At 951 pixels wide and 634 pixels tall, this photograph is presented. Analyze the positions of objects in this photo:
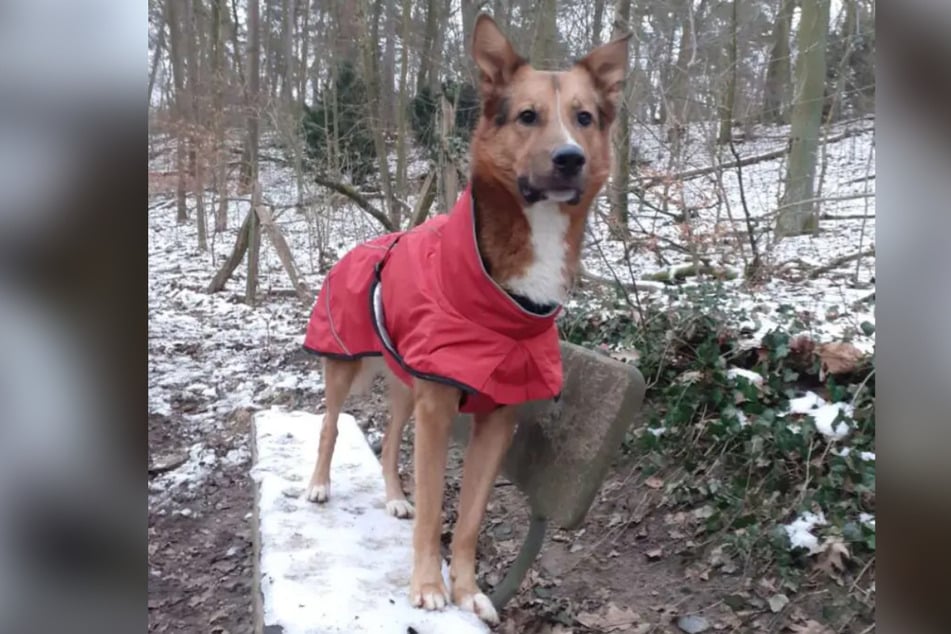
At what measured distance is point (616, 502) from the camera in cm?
433

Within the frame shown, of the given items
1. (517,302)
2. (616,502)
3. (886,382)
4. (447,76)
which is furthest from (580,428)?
(447,76)

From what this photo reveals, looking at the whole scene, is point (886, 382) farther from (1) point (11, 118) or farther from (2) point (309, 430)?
(2) point (309, 430)

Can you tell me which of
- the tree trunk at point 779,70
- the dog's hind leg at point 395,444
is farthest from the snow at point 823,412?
the tree trunk at point 779,70

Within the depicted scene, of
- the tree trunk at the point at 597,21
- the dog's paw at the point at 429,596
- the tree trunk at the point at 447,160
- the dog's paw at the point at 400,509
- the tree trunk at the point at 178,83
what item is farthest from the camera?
the tree trunk at the point at 178,83

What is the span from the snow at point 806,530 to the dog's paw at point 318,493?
2.10 meters

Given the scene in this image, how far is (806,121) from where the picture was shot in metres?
6.93

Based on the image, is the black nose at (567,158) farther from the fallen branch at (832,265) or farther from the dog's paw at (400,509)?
the fallen branch at (832,265)

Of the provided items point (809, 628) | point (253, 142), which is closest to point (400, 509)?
point (809, 628)

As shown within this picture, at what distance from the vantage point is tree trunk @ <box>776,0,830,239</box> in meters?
5.80

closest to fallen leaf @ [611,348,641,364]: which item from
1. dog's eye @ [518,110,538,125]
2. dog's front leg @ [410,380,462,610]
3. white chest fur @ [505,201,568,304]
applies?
white chest fur @ [505,201,568,304]

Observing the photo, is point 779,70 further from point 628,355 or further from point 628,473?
point 628,473

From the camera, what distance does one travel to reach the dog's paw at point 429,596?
2693 millimetres

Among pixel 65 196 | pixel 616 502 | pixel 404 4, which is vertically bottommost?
pixel 616 502

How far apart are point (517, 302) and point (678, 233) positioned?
365 cm
